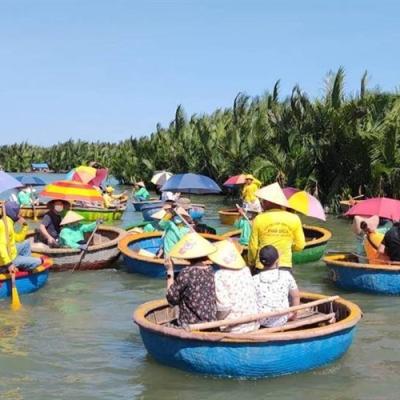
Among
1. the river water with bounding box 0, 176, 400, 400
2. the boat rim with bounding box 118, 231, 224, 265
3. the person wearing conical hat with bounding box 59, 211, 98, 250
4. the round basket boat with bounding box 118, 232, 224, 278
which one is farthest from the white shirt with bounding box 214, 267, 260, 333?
the person wearing conical hat with bounding box 59, 211, 98, 250

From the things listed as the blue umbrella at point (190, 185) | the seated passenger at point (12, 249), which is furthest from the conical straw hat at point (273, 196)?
the blue umbrella at point (190, 185)

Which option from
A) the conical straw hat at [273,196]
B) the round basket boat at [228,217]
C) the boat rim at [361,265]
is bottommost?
the round basket boat at [228,217]

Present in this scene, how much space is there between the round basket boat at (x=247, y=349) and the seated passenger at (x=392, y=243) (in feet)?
12.3

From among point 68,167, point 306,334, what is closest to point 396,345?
point 306,334

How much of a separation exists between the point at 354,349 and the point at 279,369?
1.57m

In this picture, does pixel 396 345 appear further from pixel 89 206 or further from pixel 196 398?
pixel 89 206

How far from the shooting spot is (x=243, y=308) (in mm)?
7098

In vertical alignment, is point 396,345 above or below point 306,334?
below

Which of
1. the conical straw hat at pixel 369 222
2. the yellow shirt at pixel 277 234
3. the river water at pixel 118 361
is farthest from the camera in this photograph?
the conical straw hat at pixel 369 222

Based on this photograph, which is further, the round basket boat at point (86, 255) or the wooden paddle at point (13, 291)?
the round basket boat at point (86, 255)

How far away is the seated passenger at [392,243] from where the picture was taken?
10.9 m

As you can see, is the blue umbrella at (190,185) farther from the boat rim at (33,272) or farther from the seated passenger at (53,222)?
the boat rim at (33,272)

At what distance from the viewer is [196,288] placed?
6.96 meters

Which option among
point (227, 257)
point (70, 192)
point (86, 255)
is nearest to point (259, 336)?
point (227, 257)
